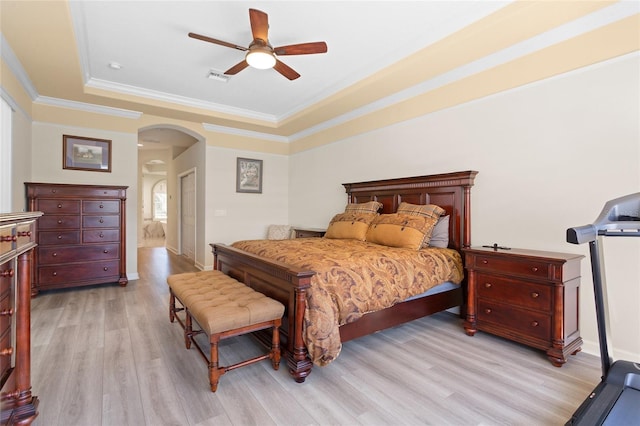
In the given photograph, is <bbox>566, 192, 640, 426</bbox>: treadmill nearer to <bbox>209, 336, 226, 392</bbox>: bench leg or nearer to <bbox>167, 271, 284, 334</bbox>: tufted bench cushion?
<bbox>167, 271, 284, 334</bbox>: tufted bench cushion

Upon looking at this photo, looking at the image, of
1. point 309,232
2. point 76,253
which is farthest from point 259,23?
point 76,253

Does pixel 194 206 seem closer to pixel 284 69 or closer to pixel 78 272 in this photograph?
pixel 78 272

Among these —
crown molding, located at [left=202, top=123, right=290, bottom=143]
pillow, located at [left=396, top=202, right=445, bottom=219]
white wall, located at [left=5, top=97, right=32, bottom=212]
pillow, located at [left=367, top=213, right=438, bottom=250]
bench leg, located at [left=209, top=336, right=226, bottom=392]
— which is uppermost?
crown molding, located at [left=202, top=123, right=290, bottom=143]

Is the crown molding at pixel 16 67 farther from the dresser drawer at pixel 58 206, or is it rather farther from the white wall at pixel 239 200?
the white wall at pixel 239 200

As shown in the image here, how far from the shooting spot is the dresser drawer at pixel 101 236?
4.31 metres

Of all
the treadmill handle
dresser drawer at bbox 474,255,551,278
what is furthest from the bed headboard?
the treadmill handle

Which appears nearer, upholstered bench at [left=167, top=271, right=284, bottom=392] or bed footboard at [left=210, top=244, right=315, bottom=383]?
upholstered bench at [left=167, top=271, right=284, bottom=392]

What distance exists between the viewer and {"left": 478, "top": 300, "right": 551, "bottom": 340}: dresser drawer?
2.43 metres

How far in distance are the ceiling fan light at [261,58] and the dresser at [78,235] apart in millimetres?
2960

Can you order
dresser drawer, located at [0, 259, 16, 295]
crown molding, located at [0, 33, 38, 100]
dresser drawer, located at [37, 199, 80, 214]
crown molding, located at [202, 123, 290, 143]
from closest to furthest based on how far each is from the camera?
dresser drawer, located at [0, 259, 16, 295] → crown molding, located at [0, 33, 38, 100] → dresser drawer, located at [37, 199, 80, 214] → crown molding, located at [202, 123, 290, 143]

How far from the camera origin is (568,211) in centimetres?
266

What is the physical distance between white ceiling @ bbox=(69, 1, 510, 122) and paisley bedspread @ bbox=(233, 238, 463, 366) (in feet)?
6.85

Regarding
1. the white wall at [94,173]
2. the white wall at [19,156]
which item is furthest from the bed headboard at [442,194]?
the white wall at [19,156]

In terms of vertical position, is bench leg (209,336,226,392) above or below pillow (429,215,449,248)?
below
